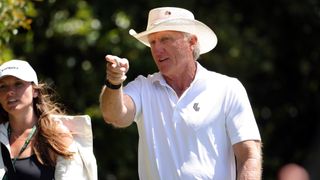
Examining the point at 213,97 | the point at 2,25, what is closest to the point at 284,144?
the point at 2,25

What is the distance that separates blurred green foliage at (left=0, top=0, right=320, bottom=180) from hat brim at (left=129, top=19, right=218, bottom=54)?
4.86 m

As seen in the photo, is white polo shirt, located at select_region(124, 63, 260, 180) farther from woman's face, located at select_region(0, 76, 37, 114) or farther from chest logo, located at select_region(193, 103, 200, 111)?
woman's face, located at select_region(0, 76, 37, 114)

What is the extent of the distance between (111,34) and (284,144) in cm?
417

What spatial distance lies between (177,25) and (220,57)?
7.80 meters

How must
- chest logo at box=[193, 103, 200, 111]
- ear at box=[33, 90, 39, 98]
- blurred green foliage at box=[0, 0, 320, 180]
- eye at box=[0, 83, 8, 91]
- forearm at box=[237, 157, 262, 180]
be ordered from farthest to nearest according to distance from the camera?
blurred green foliage at box=[0, 0, 320, 180]
ear at box=[33, 90, 39, 98]
eye at box=[0, 83, 8, 91]
chest logo at box=[193, 103, 200, 111]
forearm at box=[237, 157, 262, 180]

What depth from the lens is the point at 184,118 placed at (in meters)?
6.89

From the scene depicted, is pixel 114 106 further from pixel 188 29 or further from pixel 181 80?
pixel 188 29

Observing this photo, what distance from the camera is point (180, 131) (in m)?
6.87

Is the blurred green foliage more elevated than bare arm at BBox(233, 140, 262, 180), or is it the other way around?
bare arm at BBox(233, 140, 262, 180)

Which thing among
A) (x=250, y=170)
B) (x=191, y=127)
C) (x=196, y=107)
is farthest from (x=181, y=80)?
(x=250, y=170)

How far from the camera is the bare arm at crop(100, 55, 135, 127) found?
6.50 m

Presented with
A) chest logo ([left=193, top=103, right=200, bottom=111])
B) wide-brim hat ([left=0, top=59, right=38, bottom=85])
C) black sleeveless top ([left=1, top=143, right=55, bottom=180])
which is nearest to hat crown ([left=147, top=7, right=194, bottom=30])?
chest logo ([left=193, top=103, right=200, bottom=111])

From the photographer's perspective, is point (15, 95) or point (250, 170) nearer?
point (250, 170)

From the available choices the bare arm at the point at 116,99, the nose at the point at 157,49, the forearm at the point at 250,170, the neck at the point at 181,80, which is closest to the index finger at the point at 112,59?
the bare arm at the point at 116,99
